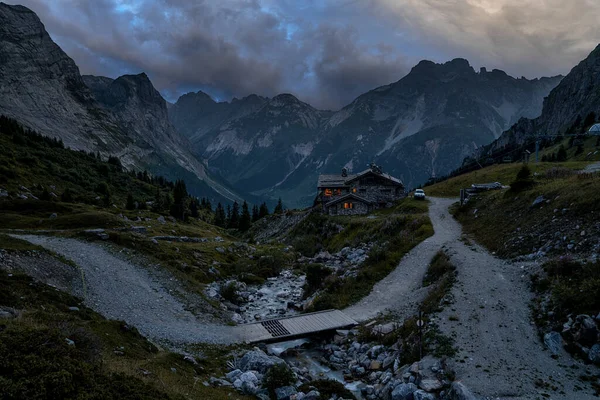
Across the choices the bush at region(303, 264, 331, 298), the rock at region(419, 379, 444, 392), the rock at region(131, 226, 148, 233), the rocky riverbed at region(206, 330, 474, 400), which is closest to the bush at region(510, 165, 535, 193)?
the bush at region(303, 264, 331, 298)

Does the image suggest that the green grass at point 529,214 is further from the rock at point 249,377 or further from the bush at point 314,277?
the rock at point 249,377

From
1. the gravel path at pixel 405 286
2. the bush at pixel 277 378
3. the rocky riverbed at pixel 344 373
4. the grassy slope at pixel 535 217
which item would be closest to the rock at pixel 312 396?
the rocky riverbed at pixel 344 373

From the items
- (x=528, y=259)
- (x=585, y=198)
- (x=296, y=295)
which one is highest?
(x=585, y=198)

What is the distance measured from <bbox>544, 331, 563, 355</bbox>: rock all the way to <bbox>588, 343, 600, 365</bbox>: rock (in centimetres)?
139

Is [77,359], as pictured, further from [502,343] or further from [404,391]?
[502,343]

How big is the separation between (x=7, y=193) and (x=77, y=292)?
5972 centimetres

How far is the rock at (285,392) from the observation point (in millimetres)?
16531

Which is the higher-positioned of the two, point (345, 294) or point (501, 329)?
point (501, 329)

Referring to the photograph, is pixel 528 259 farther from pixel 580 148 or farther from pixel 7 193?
pixel 580 148

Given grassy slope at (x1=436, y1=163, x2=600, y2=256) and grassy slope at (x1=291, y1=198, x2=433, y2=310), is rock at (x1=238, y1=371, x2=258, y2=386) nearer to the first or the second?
grassy slope at (x1=291, y1=198, x2=433, y2=310)

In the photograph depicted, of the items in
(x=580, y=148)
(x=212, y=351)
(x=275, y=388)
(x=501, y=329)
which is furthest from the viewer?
(x=580, y=148)

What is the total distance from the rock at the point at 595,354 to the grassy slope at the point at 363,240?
1803 centimetres

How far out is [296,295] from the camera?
40.6 metres

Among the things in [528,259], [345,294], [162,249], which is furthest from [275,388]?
[162,249]
